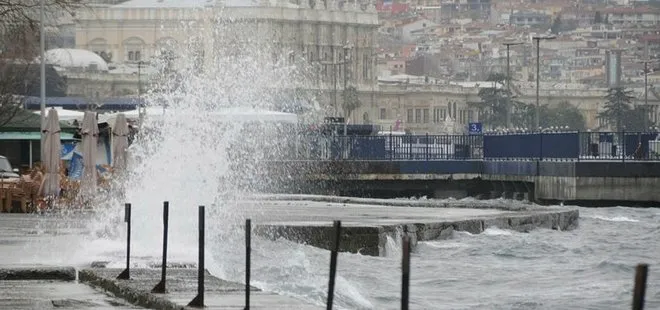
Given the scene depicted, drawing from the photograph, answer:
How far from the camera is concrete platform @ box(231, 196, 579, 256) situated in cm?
3044

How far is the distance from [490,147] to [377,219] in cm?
3167

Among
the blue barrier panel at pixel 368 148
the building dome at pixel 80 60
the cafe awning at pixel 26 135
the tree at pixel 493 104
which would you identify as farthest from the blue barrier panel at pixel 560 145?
the tree at pixel 493 104

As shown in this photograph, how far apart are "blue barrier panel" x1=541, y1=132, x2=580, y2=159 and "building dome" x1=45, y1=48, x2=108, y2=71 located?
9019 centimetres

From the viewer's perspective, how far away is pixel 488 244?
33594 millimetres

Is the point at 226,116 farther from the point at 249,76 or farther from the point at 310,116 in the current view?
the point at 310,116

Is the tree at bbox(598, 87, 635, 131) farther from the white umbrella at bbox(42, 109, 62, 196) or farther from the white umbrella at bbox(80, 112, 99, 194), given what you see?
the white umbrella at bbox(80, 112, 99, 194)

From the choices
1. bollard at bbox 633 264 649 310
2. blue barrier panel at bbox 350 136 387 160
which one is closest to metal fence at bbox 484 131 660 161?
blue barrier panel at bbox 350 136 387 160

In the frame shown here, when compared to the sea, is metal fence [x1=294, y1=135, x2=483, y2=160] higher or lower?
higher

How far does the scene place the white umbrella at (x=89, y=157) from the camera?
3634 cm

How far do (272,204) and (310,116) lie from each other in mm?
74117

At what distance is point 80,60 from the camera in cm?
16738

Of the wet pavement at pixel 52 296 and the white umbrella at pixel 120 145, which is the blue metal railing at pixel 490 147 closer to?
the white umbrella at pixel 120 145

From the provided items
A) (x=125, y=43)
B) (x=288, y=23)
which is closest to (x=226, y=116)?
(x=288, y=23)

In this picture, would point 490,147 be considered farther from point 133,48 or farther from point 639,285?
point 133,48
